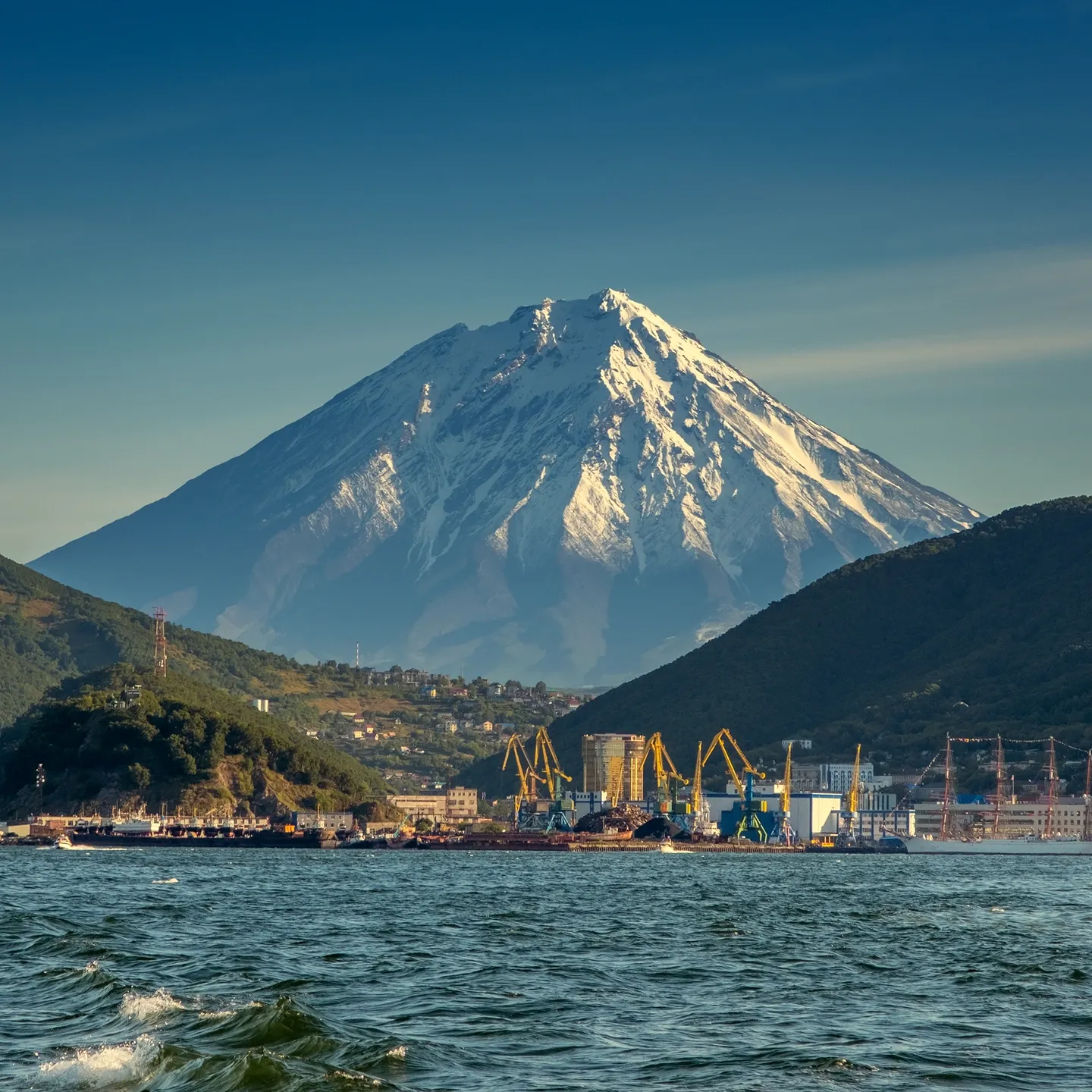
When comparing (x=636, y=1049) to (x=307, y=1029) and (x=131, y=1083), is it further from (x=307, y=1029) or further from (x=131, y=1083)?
(x=131, y=1083)

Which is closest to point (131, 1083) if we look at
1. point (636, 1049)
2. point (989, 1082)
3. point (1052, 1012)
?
point (636, 1049)

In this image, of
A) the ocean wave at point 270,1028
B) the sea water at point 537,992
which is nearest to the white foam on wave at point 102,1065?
the sea water at point 537,992

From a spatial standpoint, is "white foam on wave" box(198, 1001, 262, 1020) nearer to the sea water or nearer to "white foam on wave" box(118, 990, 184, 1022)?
the sea water

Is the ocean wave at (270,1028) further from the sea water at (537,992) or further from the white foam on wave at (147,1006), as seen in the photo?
the white foam on wave at (147,1006)

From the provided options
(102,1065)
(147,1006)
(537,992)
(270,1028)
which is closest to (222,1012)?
(147,1006)

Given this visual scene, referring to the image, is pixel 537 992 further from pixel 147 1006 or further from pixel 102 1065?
pixel 102 1065

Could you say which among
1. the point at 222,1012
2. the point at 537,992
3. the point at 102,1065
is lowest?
the point at 102,1065

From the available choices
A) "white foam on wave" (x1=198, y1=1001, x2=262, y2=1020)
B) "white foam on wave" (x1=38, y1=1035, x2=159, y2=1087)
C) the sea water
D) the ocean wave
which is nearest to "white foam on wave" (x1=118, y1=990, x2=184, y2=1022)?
the sea water
